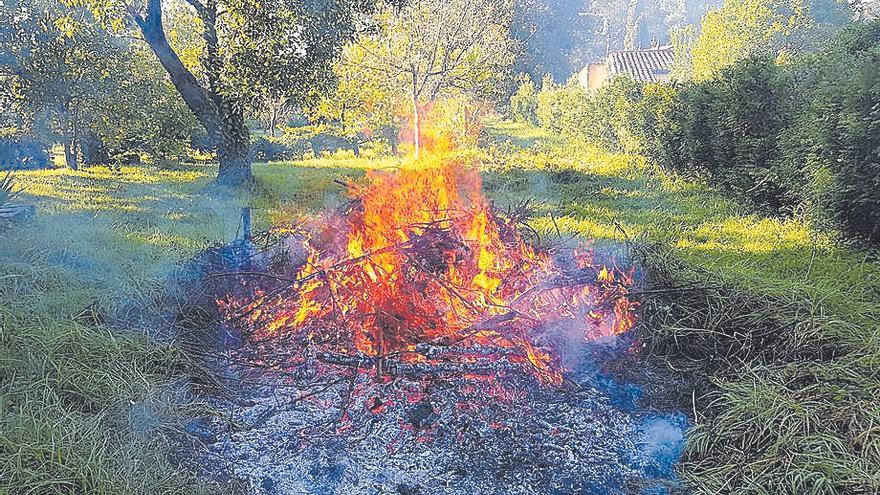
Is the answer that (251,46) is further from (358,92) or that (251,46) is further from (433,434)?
(433,434)

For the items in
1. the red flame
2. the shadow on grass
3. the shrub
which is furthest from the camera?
the shrub

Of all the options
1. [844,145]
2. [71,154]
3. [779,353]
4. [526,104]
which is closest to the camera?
[779,353]

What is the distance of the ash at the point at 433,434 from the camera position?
284 centimetres

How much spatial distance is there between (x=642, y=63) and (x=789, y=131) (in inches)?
1375

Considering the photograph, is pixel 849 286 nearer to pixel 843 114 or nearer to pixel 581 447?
pixel 843 114

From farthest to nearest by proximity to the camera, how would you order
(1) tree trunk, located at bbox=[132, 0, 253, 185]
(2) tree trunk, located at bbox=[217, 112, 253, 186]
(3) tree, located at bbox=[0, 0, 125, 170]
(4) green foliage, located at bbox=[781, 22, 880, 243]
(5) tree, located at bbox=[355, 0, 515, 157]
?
(5) tree, located at bbox=[355, 0, 515, 157] → (3) tree, located at bbox=[0, 0, 125, 170] → (2) tree trunk, located at bbox=[217, 112, 253, 186] → (1) tree trunk, located at bbox=[132, 0, 253, 185] → (4) green foliage, located at bbox=[781, 22, 880, 243]

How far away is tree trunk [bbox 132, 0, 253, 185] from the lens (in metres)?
9.74

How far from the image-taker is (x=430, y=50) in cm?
1446

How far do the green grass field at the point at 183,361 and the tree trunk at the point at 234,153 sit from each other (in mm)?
3112

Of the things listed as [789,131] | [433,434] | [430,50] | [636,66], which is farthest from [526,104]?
[433,434]

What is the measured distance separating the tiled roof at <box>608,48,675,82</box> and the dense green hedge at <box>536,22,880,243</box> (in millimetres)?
25481

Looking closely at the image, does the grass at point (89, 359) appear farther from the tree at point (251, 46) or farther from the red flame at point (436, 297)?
the tree at point (251, 46)

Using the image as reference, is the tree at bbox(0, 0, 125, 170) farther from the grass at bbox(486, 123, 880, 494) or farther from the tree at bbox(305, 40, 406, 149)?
the grass at bbox(486, 123, 880, 494)

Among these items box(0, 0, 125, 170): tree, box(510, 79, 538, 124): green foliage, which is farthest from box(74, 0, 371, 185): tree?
box(510, 79, 538, 124): green foliage
